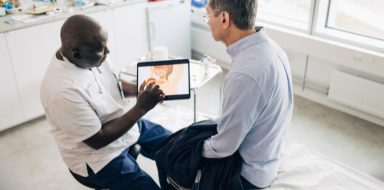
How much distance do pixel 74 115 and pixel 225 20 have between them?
0.64m

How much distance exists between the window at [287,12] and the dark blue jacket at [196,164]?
1.80 meters

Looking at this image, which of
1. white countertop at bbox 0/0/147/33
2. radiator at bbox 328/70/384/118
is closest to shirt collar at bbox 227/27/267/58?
radiator at bbox 328/70/384/118

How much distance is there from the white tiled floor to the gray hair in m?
1.32

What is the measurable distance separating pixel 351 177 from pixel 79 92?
4.70ft

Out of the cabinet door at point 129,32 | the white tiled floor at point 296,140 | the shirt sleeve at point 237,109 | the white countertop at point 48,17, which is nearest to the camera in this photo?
the shirt sleeve at point 237,109

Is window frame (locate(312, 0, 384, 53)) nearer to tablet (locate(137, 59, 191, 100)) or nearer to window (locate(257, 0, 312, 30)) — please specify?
window (locate(257, 0, 312, 30))

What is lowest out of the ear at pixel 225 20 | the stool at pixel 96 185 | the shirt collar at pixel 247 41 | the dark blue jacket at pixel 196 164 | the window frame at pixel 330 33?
the stool at pixel 96 185

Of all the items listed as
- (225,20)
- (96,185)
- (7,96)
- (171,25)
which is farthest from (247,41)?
(171,25)

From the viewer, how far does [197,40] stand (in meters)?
3.66

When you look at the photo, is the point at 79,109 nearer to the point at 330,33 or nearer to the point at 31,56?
the point at 31,56

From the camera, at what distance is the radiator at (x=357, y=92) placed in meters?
2.56

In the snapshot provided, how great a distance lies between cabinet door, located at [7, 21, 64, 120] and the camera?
98.3 inches

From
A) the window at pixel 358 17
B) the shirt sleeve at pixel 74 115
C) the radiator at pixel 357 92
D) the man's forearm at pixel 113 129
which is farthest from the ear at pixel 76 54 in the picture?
the window at pixel 358 17

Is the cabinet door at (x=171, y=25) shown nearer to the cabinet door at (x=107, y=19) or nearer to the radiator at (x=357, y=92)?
the cabinet door at (x=107, y=19)
